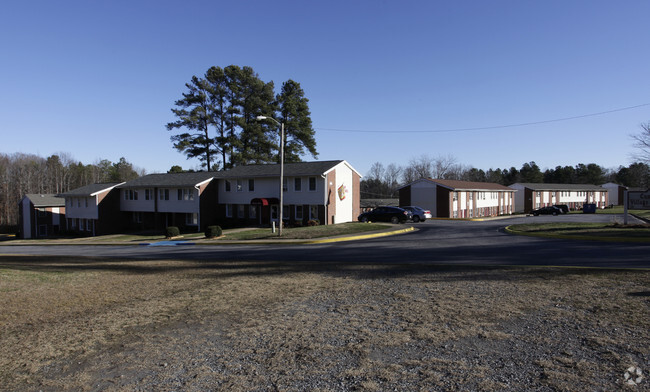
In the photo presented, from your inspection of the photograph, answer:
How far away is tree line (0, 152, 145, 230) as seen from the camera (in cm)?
7988

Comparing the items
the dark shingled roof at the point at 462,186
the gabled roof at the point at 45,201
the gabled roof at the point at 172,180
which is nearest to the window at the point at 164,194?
the gabled roof at the point at 172,180

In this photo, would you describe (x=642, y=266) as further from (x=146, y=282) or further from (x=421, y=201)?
(x=421, y=201)

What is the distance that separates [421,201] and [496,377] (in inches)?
1976

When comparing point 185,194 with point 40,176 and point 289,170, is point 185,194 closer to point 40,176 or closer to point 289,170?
point 289,170

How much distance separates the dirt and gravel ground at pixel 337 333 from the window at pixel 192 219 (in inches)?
1206

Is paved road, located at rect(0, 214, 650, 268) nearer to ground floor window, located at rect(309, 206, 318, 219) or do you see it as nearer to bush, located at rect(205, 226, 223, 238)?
bush, located at rect(205, 226, 223, 238)

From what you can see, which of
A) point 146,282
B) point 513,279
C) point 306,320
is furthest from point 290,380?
point 146,282

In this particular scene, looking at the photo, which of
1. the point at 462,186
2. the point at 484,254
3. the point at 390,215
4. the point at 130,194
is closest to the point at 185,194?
the point at 130,194

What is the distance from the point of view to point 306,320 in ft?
23.5

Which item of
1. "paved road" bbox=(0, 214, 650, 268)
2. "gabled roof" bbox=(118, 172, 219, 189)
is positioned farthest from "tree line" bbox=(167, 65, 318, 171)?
"paved road" bbox=(0, 214, 650, 268)

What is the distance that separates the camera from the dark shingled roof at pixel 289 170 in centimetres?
3666

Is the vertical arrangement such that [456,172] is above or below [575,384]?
above

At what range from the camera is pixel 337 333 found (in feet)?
21.0

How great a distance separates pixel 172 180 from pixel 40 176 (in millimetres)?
60781
